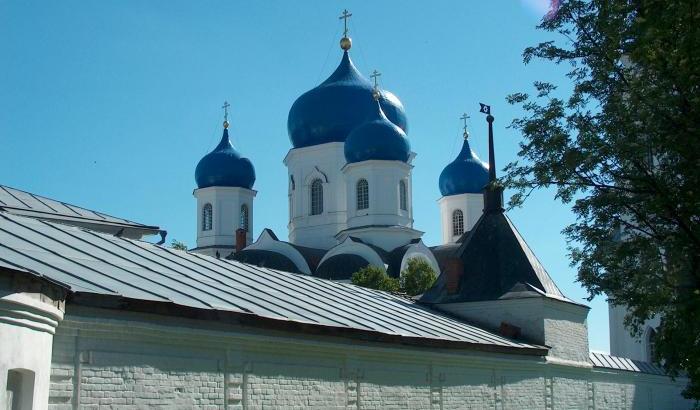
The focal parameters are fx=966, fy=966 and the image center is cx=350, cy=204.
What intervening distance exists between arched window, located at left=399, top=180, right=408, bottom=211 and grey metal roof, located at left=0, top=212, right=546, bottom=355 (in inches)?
968

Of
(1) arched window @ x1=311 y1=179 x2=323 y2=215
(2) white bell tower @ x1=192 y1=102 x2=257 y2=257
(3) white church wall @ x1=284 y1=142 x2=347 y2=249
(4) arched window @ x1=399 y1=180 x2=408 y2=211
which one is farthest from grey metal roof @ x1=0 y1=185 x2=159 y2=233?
(2) white bell tower @ x1=192 y1=102 x2=257 y2=257

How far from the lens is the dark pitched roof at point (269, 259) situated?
38500 millimetres

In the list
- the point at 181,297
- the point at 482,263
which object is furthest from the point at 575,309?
the point at 181,297

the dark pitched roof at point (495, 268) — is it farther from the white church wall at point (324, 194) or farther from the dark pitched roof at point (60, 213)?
the white church wall at point (324, 194)

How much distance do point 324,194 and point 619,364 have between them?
70.7 ft

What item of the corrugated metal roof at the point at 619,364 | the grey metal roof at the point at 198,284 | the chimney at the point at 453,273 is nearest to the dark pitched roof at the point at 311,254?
the corrugated metal roof at the point at 619,364

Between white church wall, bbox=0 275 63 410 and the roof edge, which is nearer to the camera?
white church wall, bbox=0 275 63 410

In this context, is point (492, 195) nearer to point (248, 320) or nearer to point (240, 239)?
point (248, 320)

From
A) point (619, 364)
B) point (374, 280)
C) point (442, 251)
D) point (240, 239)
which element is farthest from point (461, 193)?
point (619, 364)

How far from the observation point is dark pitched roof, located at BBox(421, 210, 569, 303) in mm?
19422

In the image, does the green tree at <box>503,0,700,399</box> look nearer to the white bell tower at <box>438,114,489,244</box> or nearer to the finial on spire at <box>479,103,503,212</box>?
the finial on spire at <box>479,103,503,212</box>

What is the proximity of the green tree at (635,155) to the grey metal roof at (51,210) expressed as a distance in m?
6.61

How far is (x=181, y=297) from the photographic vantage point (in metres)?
9.55

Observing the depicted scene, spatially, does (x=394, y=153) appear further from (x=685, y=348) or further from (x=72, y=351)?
A: (x=72, y=351)
